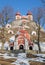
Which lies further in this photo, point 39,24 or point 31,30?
point 31,30

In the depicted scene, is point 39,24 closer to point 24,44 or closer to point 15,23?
point 24,44

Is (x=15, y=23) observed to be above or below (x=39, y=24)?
above

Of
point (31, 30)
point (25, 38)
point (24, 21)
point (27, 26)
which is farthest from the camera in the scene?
point (24, 21)

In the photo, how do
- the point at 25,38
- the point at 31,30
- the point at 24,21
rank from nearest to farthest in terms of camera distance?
1. the point at 25,38
2. the point at 31,30
3. the point at 24,21

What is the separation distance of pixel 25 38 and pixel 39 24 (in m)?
5.26

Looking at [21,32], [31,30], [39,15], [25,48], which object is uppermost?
[31,30]

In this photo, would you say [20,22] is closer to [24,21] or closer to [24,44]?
[24,21]

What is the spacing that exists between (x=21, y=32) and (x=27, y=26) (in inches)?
2182

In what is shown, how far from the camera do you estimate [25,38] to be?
1689 inches

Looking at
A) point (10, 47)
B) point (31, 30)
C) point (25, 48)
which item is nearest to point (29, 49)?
point (25, 48)

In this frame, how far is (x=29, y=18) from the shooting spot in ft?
362

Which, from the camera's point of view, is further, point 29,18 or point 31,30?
point 29,18

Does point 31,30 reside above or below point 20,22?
below

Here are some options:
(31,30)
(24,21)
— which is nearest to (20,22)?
(24,21)
